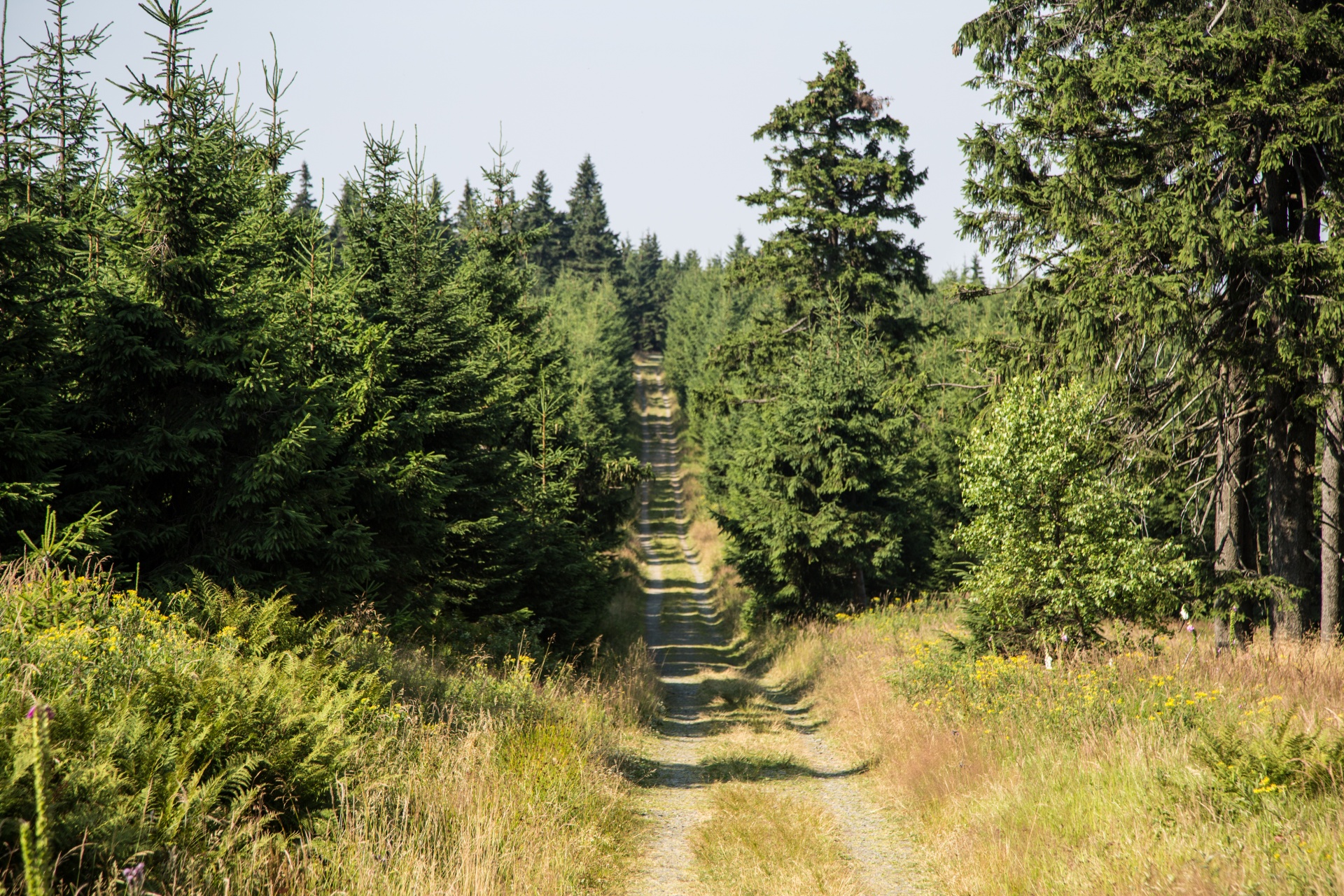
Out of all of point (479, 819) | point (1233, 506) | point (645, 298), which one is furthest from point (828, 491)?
point (645, 298)

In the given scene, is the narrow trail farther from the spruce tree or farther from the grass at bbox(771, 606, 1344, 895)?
the spruce tree

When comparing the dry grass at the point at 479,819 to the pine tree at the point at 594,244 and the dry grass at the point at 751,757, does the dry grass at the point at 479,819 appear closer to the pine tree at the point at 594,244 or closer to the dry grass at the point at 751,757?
the dry grass at the point at 751,757

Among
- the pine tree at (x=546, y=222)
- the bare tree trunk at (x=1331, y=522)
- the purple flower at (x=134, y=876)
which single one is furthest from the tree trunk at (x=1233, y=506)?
the pine tree at (x=546, y=222)

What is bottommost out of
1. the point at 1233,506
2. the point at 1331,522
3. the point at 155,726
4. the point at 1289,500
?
the point at 155,726

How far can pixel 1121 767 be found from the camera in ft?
20.7

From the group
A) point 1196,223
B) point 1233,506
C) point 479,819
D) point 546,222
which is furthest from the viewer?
point 546,222

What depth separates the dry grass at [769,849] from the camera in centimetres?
650

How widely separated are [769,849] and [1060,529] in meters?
6.45

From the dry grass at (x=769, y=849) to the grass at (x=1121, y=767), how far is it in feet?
2.97

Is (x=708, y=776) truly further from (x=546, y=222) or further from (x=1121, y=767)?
(x=546, y=222)

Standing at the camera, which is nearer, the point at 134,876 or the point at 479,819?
the point at 134,876

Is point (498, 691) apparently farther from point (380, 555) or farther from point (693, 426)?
point (693, 426)

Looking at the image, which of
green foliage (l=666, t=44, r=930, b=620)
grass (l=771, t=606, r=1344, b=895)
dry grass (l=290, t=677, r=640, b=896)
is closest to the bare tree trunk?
grass (l=771, t=606, r=1344, b=895)

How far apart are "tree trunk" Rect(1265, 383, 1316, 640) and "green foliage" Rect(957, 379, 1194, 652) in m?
1.31
